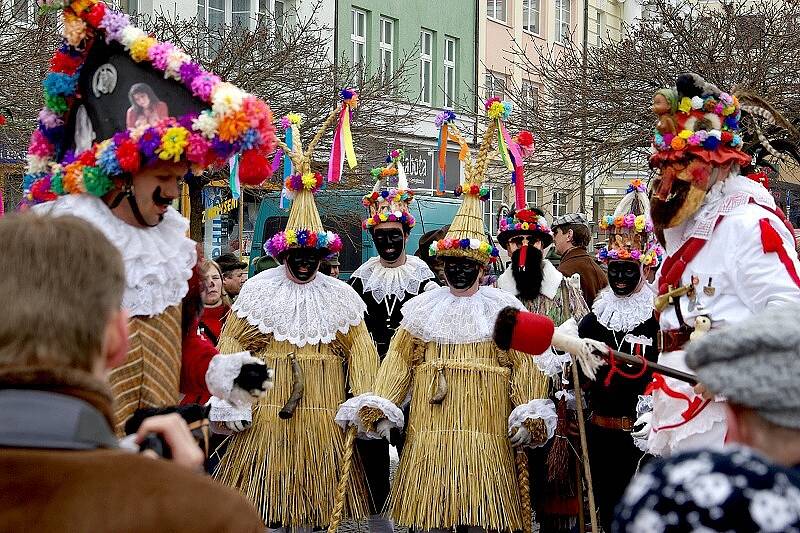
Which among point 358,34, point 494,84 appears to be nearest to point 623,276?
point 494,84

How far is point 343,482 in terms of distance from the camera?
6766mm

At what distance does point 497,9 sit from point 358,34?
5975 millimetres

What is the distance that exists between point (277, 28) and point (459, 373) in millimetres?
11042

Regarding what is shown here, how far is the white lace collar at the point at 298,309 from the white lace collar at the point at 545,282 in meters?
1.77

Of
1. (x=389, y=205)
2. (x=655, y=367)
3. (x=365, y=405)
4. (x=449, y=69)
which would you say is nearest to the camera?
(x=655, y=367)

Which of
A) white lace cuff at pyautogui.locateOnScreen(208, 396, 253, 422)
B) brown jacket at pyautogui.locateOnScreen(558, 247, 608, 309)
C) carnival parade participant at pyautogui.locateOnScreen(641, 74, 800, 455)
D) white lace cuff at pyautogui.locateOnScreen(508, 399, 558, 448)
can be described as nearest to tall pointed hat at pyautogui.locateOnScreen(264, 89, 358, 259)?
white lace cuff at pyautogui.locateOnScreen(208, 396, 253, 422)

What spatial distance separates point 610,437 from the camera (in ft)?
24.5

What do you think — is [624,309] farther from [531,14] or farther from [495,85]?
[531,14]

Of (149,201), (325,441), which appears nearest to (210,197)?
(325,441)

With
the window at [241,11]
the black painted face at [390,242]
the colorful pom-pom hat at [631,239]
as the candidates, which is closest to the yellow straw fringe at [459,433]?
the colorful pom-pom hat at [631,239]

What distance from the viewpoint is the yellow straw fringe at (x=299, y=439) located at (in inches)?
270

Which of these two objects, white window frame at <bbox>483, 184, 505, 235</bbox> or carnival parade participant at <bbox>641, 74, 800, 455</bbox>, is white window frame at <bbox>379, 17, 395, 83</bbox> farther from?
carnival parade participant at <bbox>641, 74, 800, 455</bbox>

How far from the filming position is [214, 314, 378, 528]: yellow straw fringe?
6.85 meters

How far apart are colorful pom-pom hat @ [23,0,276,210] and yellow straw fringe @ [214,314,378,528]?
2.44m
